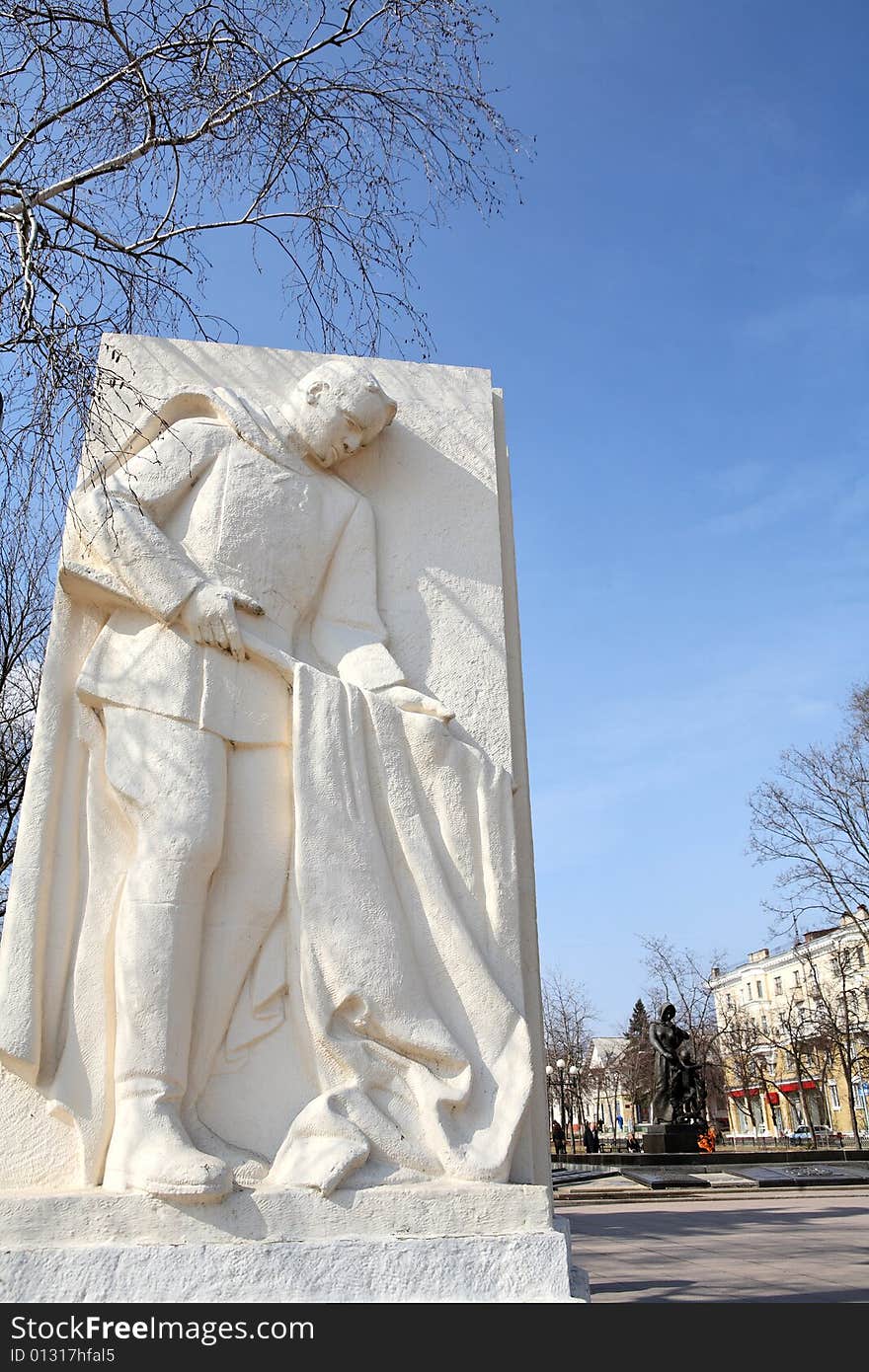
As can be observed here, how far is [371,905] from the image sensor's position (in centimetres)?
362

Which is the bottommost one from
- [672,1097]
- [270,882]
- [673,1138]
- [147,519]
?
[673,1138]

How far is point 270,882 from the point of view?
3.66 meters

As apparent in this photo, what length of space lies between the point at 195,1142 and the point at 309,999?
54 centimetres

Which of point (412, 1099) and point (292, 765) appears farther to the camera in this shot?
point (292, 765)

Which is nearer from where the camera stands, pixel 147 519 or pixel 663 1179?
pixel 147 519

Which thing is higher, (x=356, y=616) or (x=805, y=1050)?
(x=356, y=616)

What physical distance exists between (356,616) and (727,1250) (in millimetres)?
5333

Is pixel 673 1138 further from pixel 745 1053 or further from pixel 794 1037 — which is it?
pixel 745 1053

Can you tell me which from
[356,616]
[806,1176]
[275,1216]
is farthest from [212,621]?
[806,1176]

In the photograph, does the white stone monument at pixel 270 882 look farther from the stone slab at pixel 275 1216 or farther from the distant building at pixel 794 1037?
the distant building at pixel 794 1037

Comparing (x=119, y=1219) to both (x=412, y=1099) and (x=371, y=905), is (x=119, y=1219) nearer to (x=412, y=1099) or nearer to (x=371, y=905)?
(x=412, y=1099)

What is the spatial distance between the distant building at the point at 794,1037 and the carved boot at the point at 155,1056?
94.3ft

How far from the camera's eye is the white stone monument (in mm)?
3146

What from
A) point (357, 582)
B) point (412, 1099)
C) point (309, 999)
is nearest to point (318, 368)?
point (357, 582)
